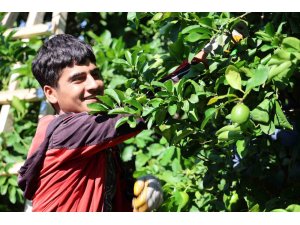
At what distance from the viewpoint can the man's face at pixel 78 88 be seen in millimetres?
1293

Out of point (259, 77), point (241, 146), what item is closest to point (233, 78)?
point (259, 77)

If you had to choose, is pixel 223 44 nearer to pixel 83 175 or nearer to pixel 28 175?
pixel 83 175

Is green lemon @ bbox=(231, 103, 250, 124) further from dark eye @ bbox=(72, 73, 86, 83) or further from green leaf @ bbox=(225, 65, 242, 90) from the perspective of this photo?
dark eye @ bbox=(72, 73, 86, 83)

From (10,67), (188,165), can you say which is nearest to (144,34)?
(10,67)

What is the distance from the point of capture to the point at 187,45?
1.25 metres

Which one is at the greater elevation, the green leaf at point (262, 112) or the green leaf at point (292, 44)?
the green leaf at point (292, 44)

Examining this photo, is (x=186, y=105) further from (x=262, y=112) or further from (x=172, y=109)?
(x=262, y=112)

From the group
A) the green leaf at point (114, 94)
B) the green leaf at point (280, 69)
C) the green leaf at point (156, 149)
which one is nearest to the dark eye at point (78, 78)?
the green leaf at point (114, 94)

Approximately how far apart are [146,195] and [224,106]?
0.29m

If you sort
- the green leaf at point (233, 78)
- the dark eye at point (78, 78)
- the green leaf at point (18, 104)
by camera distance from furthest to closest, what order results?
the green leaf at point (18, 104) < the dark eye at point (78, 78) < the green leaf at point (233, 78)

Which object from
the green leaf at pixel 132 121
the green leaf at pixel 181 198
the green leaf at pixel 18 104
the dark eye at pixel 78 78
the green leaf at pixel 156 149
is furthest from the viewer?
the green leaf at pixel 18 104

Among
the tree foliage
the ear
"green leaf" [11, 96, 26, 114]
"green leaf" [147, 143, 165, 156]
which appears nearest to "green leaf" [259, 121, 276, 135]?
the tree foliage

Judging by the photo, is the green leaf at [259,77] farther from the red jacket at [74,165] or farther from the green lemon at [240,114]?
the red jacket at [74,165]

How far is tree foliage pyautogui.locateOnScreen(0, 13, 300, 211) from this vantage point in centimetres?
100
